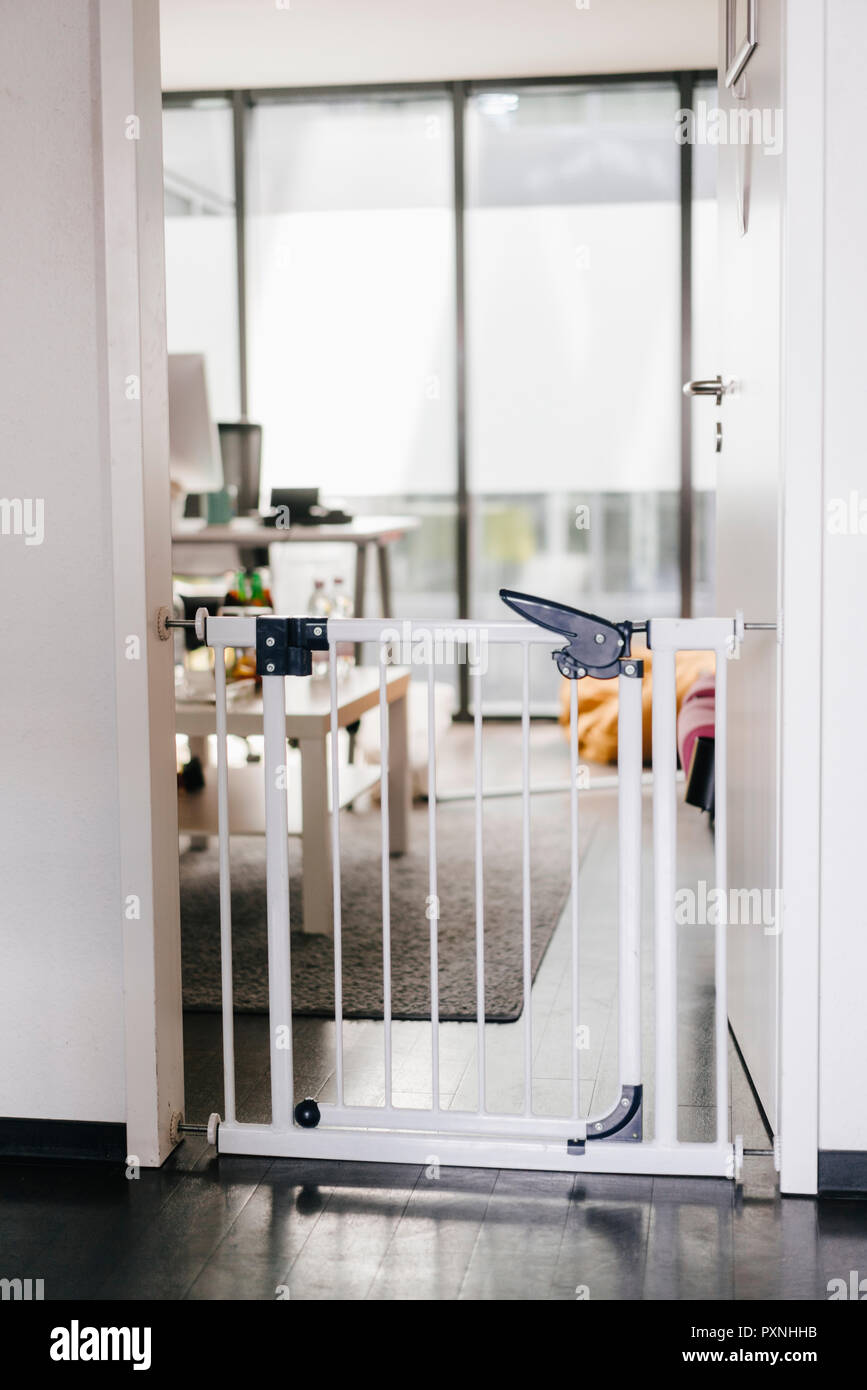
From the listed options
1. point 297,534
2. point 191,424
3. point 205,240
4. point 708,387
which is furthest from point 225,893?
point 205,240

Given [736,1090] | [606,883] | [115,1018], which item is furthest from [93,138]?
[606,883]

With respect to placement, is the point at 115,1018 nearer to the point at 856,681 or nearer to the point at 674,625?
the point at 674,625

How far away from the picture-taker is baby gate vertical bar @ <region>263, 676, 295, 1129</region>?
2305 millimetres

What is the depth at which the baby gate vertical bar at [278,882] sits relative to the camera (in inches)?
90.7

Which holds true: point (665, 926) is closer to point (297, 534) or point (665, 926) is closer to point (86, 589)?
point (86, 589)

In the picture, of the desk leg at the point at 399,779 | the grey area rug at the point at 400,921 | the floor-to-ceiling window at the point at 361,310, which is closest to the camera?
the grey area rug at the point at 400,921

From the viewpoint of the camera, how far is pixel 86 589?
2318 millimetres

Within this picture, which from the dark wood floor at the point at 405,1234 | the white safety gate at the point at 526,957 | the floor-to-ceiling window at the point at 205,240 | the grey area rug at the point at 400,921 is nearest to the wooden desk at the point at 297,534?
the grey area rug at the point at 400,921

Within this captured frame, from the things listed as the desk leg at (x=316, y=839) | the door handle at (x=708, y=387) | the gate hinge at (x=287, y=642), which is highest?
the door handle at (x=708, y=387)

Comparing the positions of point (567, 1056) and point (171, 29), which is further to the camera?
point (171, 29)

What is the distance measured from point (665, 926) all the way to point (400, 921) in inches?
58.6

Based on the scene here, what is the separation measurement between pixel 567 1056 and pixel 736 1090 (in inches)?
12.9

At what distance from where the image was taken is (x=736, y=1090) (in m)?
2.62

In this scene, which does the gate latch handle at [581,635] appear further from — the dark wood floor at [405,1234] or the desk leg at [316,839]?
the desk leg at [316,839]
